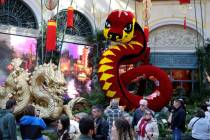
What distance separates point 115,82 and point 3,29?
5.82 metres

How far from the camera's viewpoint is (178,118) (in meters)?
8.49

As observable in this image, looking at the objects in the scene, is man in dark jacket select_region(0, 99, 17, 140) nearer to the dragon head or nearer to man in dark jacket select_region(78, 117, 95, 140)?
man in dark jacket select_region(78, 117, 95, 140)

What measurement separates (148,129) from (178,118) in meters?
2.39

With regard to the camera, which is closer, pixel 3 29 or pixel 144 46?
pixel 144 46

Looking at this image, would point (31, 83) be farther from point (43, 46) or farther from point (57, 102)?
point (43, 46)

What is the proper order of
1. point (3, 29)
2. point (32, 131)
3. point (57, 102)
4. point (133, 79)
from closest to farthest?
Result: point (32, 131) < point (57, 102) < point (133, 79) < point (3, 29)

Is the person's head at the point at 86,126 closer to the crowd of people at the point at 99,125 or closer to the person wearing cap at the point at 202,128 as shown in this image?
the crowd of people at the point at 99,125

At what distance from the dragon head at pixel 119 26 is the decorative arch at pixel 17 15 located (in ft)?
16.9

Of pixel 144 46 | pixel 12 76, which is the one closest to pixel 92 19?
pixel 144 46

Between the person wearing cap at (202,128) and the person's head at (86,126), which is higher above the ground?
the person's head at (86,126)

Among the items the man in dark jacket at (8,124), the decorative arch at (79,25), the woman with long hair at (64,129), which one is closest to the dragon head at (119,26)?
the decorative arch at (79,25)

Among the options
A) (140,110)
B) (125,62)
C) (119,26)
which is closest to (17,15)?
(119,26)

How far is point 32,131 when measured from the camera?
5605 mm

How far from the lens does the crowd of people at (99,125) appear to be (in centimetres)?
427
